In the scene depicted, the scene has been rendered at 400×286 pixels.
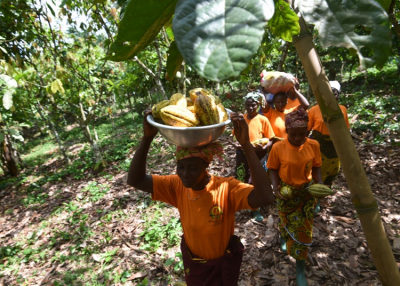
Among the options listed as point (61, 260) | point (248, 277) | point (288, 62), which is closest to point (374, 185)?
point (248, 277)

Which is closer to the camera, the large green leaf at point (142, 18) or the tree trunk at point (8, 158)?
the large green leaf at point (142, 18)

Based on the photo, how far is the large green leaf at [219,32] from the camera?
29 cm

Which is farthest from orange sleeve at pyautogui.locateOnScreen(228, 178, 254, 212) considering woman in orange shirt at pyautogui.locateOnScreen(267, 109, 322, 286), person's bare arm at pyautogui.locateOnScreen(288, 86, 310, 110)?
person's bare arm at pyautogui.locateOnScreen(288, 86, 310, 110)

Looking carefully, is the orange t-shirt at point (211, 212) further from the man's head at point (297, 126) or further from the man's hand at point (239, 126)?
the man's head at point (297, 126)

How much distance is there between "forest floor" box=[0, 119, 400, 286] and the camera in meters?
2.71

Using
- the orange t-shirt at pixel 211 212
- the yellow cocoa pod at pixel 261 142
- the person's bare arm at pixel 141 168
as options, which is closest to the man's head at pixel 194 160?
the orange t-shirt at pixel 211 212

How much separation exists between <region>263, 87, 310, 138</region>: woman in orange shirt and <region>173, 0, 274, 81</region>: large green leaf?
3149 mm

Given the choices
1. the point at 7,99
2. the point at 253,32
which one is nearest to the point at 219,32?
the point at 253,32

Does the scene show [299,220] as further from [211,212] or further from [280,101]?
[280,101]

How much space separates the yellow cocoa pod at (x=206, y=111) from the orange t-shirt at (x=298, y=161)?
155 centimetres

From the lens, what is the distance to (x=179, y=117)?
104cm

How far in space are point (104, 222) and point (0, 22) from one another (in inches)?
165

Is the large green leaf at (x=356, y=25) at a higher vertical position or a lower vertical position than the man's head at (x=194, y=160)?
higher

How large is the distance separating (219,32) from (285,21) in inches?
12.1
